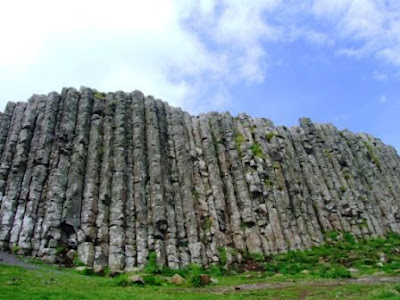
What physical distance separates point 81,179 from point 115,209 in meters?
3.68

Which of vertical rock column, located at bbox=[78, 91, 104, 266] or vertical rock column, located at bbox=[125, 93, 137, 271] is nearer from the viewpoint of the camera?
→ vertical rock column, located at bbox=[78, 91, 104, 266]

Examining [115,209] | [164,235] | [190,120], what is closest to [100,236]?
[115,209]

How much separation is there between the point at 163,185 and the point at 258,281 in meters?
12.1

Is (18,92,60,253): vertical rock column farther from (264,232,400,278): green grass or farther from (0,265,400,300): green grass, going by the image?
(264,232,400,278): green grass

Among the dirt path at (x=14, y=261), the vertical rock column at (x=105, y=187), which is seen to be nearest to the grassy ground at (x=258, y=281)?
the dirt path at (x=14, y=261)

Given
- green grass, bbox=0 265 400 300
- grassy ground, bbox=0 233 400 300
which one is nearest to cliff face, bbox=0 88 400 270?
grassy ground, bbox=0 233 400 300

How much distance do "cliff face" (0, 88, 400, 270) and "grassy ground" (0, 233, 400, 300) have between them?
2.45 m

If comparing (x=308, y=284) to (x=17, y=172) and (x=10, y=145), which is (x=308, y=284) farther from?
(x=10, y=145)

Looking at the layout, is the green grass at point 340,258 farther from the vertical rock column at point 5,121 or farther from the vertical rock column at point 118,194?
the vertical rock column at point 5,121

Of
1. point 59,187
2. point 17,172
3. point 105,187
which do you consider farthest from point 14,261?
point 17,172

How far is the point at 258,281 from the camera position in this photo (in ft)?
71.3

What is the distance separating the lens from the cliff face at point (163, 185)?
88.1ft

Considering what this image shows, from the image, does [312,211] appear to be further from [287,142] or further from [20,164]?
[20,164]

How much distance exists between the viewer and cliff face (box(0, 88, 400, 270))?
26.8 meters
